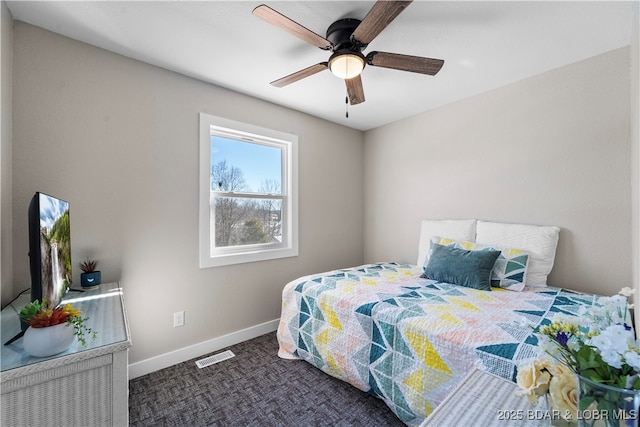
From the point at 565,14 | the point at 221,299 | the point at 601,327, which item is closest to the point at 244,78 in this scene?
the point at 221,299

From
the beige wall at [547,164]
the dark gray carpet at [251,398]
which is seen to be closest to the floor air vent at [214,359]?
the dark gray carpet at [251,398]

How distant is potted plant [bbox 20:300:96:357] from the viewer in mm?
956

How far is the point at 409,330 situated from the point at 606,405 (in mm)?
1030

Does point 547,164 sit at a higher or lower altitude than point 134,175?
higher

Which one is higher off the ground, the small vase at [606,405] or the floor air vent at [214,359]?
the small vase at [606,405]

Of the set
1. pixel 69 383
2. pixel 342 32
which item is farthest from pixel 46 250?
pixel 342 32

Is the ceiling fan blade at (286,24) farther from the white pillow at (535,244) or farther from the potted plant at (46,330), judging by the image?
the white pillow at (535,244)

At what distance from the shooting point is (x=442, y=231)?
111 inches

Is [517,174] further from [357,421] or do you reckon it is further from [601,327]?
[357,421]

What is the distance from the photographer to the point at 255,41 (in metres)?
1.89

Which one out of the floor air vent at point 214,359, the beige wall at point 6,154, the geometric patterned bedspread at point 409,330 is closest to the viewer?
the geometric patterned bedspread at point 409,330

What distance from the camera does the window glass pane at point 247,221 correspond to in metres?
2.64

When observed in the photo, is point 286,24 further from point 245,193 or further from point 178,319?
point 178,319

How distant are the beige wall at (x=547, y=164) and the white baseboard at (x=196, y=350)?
1.89m
